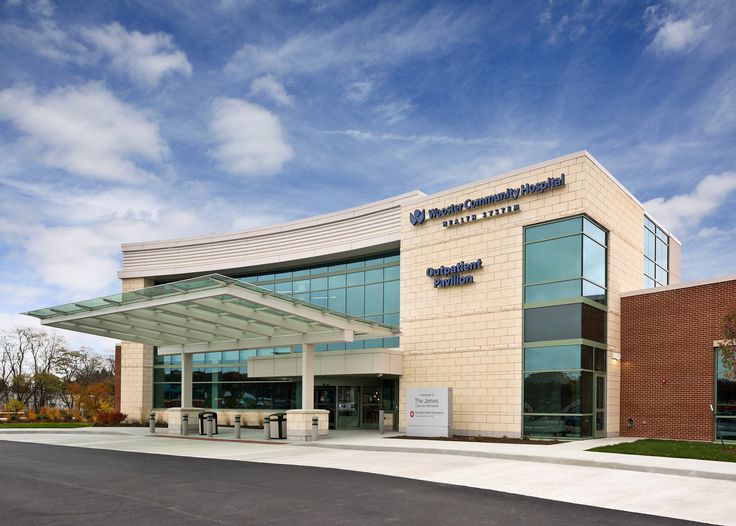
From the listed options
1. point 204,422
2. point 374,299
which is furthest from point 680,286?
point 204,422

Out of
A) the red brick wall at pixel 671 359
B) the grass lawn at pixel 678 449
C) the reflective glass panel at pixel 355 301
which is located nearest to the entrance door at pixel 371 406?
the reflective glass panel at pixel 355 301

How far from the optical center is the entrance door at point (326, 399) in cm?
3097

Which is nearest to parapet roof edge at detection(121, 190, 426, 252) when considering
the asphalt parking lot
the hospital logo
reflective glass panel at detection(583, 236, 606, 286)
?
the hospital logo

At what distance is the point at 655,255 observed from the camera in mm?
28781

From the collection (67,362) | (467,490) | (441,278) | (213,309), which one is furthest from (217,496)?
(67,362)

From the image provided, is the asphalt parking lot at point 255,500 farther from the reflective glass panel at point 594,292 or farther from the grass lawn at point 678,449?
the reflective glass panel at point 594,292

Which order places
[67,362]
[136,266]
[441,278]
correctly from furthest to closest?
[67,362]
[136,266]
[441,278]

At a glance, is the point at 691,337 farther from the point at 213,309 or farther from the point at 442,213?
the point at 213,309

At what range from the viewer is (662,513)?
10266 millimetres

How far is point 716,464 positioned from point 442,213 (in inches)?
545

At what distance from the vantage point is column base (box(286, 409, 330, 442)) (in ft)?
77.0

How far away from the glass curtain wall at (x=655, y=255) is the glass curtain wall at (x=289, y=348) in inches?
412

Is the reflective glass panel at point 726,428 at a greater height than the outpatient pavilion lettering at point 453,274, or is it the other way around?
the outpatient pavilion lettering at point 453,274

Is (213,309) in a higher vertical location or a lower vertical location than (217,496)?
higher
